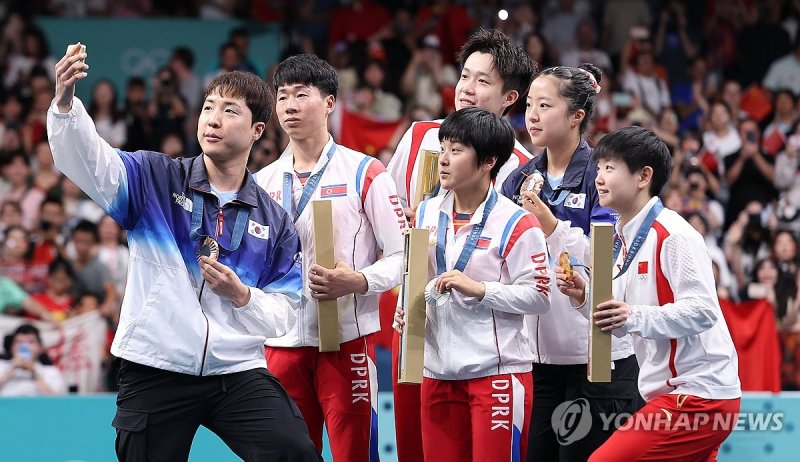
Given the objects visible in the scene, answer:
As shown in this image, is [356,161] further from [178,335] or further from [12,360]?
[12,360]

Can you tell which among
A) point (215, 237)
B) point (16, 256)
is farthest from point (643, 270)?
point (16, 256)

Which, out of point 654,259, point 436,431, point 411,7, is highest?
point 411,7

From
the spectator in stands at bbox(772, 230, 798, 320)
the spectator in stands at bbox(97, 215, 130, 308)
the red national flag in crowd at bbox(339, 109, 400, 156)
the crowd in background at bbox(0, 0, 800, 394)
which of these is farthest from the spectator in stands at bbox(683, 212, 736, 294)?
the spectator in stands at bbox(97, 215, 130, 308)

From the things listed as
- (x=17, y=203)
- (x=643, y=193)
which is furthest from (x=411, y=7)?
(x=643, y=193)

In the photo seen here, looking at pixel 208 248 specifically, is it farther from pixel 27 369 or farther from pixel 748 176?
pixel 748 176

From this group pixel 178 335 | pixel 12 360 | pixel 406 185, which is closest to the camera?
pixel 178 335

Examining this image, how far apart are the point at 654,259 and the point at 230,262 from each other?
1752 millimetres

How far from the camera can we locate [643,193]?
5203mm

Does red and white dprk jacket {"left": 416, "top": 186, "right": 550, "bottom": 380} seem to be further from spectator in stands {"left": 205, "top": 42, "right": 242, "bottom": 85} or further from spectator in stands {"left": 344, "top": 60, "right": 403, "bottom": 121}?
spectator in stands {"left": 205, "top": 42, "right": 242, "bottom": 85}

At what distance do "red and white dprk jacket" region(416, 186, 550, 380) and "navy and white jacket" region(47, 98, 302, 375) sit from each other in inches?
26.9

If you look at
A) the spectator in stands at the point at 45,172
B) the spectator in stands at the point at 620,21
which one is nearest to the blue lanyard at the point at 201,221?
the spectator in stands at the point at 45,172

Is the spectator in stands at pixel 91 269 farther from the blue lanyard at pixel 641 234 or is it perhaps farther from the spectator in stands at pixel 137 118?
the blue lanyard at pixel 641 234

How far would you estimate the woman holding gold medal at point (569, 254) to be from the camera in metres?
5.61

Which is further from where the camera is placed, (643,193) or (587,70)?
(587,70)
